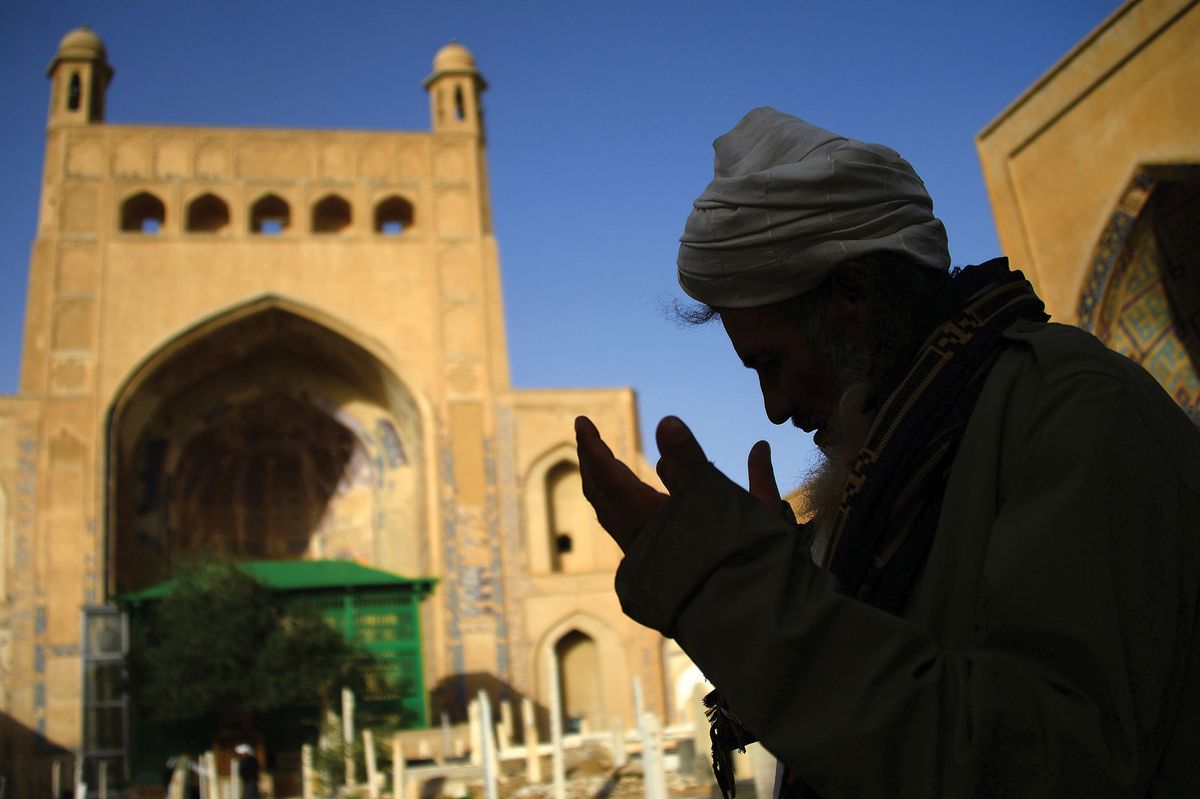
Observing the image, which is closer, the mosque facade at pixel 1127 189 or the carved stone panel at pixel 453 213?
the mosque facade at pixel 1127 189

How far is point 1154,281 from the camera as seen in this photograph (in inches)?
237

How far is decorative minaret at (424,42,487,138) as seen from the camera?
18266 millimetres

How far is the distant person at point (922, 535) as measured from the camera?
0.65 m

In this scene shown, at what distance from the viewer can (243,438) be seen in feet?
57.9

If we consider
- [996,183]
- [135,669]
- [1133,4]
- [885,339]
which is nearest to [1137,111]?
[1133,4]

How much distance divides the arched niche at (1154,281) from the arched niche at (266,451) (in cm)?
1129

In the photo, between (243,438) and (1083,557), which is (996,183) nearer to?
(1083,557)

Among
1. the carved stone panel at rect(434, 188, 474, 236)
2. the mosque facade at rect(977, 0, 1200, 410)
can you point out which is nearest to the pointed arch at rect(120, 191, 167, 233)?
the carved stone panel at rect(434, 188, 474, 236)

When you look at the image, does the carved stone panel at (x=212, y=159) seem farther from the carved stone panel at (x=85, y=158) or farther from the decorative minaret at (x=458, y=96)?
the decorative minaret at (x=458, y=96)

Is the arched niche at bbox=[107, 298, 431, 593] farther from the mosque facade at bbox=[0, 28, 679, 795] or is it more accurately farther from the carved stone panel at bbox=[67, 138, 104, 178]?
the carved stone panel at bbox=[67, 138, 104, 178]

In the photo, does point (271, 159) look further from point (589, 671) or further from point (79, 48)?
point (589, 671)

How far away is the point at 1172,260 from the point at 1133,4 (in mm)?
1345

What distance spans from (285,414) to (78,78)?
5.96m

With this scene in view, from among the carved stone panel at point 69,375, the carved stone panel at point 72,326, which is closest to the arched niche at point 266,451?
the carved stone panel at point 69,375
